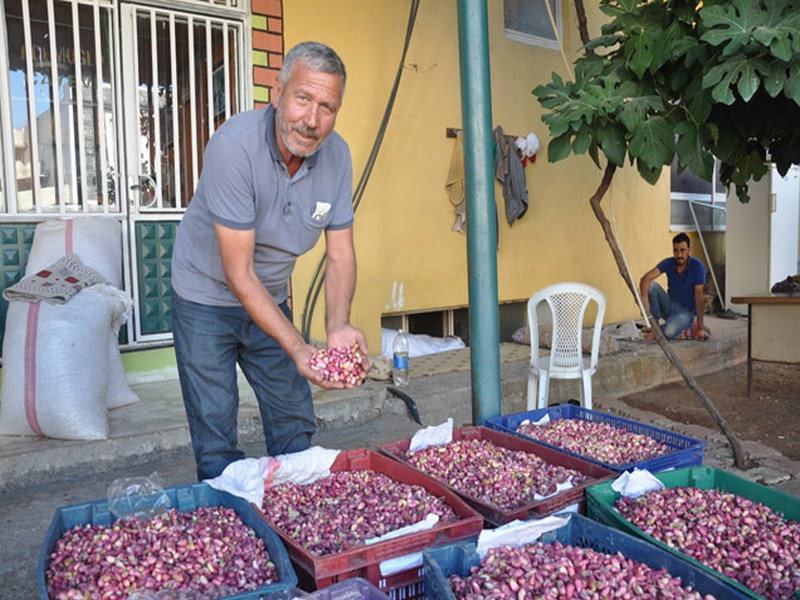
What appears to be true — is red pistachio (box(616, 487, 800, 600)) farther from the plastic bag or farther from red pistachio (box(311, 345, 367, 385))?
the plastic bag

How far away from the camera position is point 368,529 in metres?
1.85

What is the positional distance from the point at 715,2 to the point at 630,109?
0.50 m

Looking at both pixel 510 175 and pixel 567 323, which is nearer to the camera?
pixel 567 323

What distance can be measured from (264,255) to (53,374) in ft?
5.37

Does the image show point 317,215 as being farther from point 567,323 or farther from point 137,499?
point 567,323

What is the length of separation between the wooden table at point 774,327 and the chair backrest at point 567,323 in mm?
1532

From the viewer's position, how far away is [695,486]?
214 centimetres

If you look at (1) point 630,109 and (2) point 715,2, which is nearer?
(2) point 715,2

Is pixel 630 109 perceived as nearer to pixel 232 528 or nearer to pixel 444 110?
pixel 232 528

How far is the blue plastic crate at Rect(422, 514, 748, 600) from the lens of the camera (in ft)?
4.97

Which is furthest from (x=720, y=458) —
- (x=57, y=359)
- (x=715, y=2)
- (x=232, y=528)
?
(x=57, y=359)

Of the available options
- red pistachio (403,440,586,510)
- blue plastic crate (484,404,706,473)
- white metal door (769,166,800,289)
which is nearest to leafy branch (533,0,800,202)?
blue plastic crate (484,404,706,473)

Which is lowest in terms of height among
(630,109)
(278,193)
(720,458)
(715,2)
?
(720,458)

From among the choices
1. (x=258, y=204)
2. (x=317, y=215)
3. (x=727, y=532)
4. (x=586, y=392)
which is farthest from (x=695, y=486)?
(x=586, y=392)
